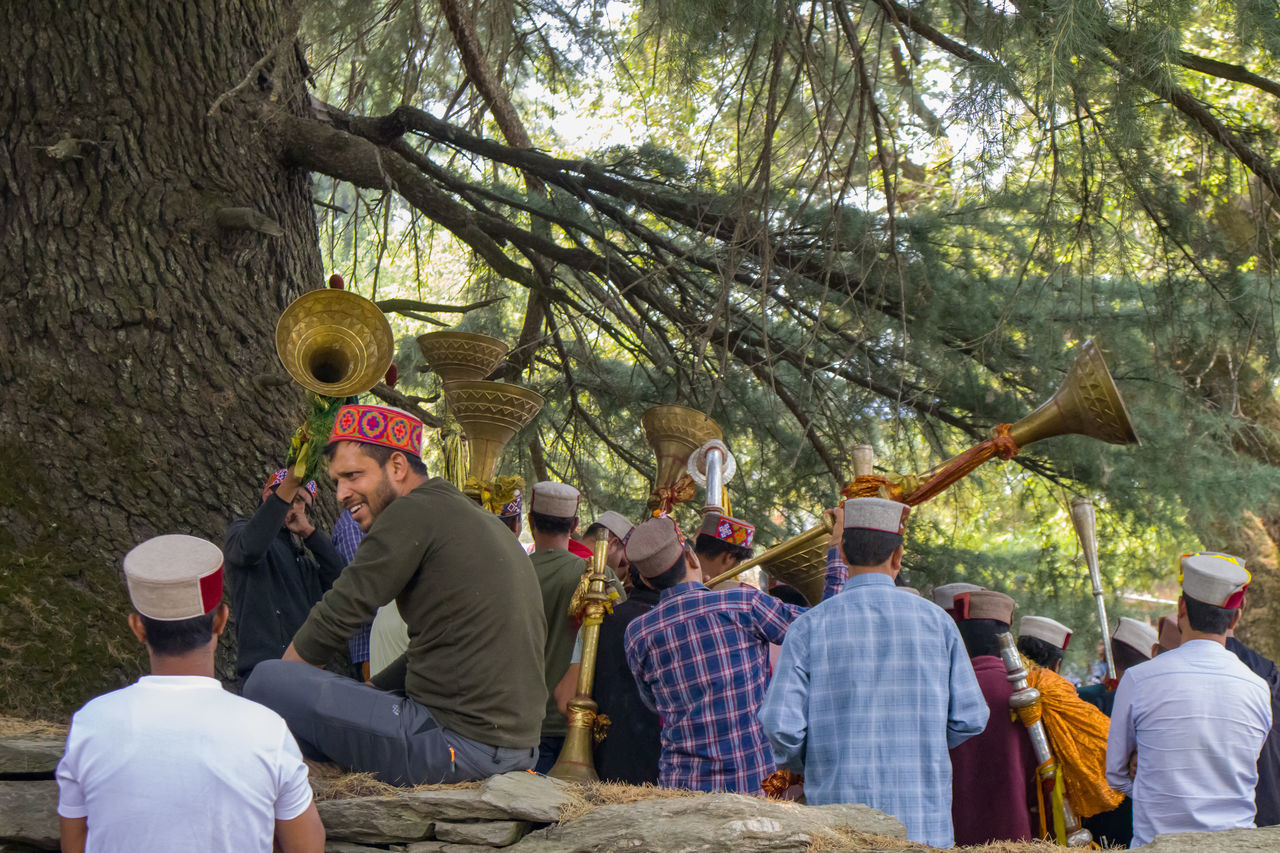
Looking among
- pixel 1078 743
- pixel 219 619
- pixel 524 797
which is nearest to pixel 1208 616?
pixel 1078 743

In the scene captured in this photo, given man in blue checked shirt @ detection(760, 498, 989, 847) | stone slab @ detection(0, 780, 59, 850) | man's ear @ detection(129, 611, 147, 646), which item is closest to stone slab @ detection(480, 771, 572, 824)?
man in blue checked shirt @ detection(760, 498, 989, 847)

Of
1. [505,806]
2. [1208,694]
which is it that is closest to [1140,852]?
[1208,694]

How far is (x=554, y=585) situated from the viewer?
432 cm

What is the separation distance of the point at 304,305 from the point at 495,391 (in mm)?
731

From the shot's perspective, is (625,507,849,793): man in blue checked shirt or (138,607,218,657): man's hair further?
(625,507,849,793): man in blue checked shirt

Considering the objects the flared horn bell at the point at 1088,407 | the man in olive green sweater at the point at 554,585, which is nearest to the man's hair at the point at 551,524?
the man in olive green sweater at the point at 554,585

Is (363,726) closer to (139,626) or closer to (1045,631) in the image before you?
(139,626)

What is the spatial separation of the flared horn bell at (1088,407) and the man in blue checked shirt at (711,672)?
1.05 m

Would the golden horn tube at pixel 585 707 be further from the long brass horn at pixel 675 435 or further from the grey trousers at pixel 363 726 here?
the long brass horn at pixel 675 435

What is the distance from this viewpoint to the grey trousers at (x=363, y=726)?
10.8ft

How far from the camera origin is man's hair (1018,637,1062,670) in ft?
15.2

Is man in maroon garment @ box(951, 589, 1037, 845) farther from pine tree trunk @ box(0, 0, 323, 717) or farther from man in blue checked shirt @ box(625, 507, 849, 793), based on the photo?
pine tree trunk @ box(0, 0, 323, 717)

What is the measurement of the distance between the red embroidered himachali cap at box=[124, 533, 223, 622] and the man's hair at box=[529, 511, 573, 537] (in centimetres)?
185

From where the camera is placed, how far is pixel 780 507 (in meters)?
6.08
